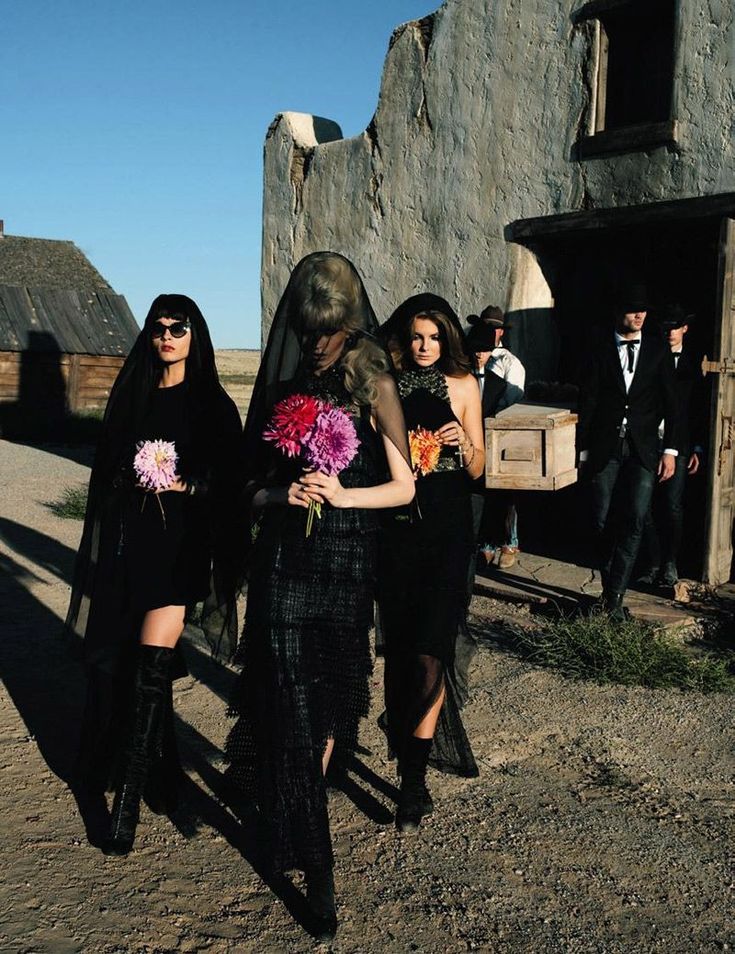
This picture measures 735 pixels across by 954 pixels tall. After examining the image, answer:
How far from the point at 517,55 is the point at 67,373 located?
1745 cm

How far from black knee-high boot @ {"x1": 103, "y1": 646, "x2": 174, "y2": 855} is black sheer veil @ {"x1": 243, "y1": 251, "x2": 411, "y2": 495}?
2.51ft

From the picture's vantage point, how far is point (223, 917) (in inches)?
126

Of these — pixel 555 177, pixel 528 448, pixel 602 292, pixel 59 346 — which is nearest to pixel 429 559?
pixel 528 448

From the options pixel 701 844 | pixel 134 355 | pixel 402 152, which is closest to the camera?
pixel 701 844

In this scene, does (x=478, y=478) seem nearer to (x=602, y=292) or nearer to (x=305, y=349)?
(x=305, y=349)

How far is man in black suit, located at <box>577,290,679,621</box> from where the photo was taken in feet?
20.2

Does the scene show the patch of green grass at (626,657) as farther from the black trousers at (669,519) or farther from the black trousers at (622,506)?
the black trousers at (669,519)

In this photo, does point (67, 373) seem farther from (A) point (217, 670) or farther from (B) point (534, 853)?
(B) point (534, 853)

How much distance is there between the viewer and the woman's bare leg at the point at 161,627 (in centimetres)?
378

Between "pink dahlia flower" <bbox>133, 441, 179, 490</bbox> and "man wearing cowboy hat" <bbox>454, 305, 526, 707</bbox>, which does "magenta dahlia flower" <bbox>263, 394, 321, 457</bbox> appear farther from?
"man wearing cowboy hat" <bbox>454, 305, 526, 707</bbox>

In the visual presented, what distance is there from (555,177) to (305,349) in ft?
17.9

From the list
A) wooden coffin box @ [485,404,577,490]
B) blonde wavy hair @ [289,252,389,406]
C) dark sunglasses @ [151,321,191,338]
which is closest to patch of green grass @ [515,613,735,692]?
wooden coffin box @ [485,404,577,490]

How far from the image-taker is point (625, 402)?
6.20 meters

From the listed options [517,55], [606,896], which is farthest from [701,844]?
[517,55]
